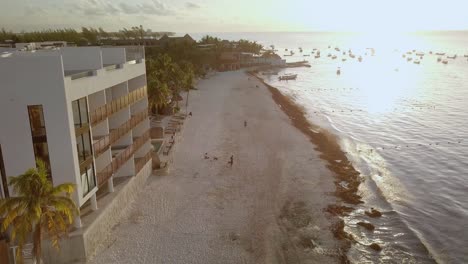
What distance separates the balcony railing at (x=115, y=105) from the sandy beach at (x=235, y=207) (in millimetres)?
7649

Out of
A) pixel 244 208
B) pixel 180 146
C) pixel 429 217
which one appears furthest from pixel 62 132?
pixel 429 217

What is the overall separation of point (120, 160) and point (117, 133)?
2.00 meters

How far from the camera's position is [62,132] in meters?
20.0

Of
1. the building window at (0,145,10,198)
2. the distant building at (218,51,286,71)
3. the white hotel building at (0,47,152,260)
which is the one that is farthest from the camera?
the distant building at (218,51,286,71)

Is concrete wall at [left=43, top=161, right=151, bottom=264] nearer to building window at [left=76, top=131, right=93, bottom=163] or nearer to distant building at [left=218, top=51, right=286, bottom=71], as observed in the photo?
building window at [left=76, top=131, right=93, bottom=163]

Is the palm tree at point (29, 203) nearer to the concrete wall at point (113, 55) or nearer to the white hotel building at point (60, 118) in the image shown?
the white hotel building at point (60, 118)

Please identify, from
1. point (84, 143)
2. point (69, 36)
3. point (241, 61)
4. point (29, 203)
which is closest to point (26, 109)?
point (84, 143)

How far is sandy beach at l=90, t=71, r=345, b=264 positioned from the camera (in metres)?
24.7

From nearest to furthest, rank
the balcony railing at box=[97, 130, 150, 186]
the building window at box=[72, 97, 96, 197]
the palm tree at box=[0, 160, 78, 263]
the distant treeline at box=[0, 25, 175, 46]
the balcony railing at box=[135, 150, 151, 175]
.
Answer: the palm tree at box=[0, 160, 78, 263], the building window at box=[72, 97, 96, 197], the balcony railing at box=[97, 130, 150, 186], the balcony railing at box=[135, 150, 151, 175], the distant treeline at box=[0, 25, 175, 46]

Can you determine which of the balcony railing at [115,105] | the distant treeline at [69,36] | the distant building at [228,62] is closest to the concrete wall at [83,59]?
the balcony railing at [115,105]

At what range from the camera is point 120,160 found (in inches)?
1107

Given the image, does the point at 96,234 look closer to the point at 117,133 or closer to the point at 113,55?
the point at 117,133

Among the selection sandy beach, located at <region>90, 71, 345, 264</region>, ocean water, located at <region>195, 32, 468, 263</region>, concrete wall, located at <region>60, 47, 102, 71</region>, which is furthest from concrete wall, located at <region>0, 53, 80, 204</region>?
ocean water, located at <region>195, 32, 468, 263</region>

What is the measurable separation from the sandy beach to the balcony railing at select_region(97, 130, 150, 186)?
3.64 meters
